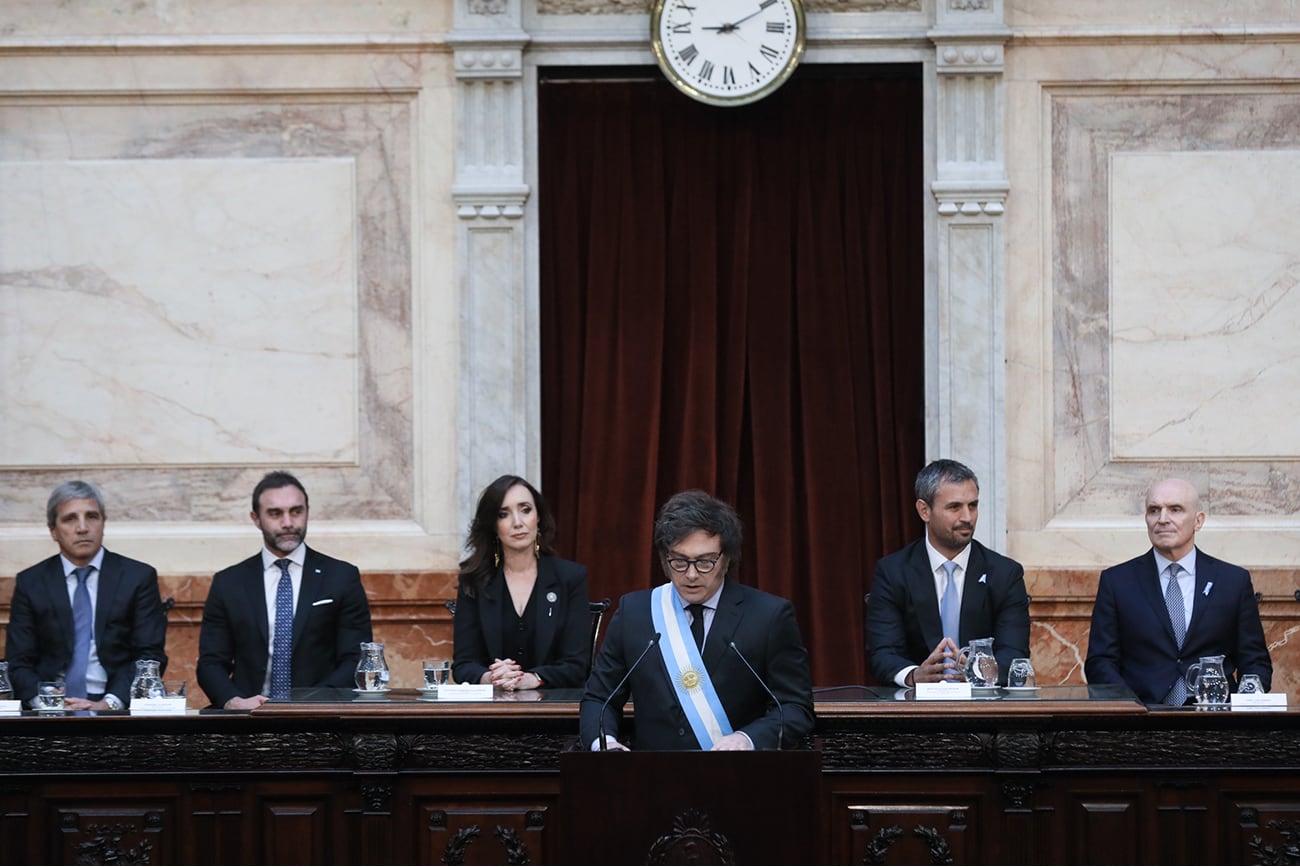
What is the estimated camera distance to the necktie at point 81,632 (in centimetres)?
621

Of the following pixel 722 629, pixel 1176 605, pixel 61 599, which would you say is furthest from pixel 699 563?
pixel 61 599

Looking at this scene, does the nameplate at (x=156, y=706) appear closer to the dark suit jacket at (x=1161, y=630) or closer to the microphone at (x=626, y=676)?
the microphone at (x=626, y=676)

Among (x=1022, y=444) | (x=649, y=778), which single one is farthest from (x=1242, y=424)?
(x=649, y=778)

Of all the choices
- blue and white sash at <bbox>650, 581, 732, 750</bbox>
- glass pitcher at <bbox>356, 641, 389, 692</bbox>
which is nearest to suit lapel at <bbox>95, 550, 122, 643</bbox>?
glass pitcher at <bbox>356, 641, 389, 692</bbox>

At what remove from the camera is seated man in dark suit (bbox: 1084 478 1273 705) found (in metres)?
5.84

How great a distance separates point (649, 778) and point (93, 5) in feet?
15.5

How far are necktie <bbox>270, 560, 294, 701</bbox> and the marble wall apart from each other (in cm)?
122

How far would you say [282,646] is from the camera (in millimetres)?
6035

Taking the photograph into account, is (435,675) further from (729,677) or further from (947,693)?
(947,693)

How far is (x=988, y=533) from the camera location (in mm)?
7227

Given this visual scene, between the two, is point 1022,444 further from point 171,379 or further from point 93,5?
point 93,5

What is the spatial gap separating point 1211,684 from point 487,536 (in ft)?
7.57

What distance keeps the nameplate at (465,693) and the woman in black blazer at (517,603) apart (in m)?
0.38

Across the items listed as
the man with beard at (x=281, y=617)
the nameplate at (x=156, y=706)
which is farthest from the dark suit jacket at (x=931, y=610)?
the nameplate at (x=156, y=706)
